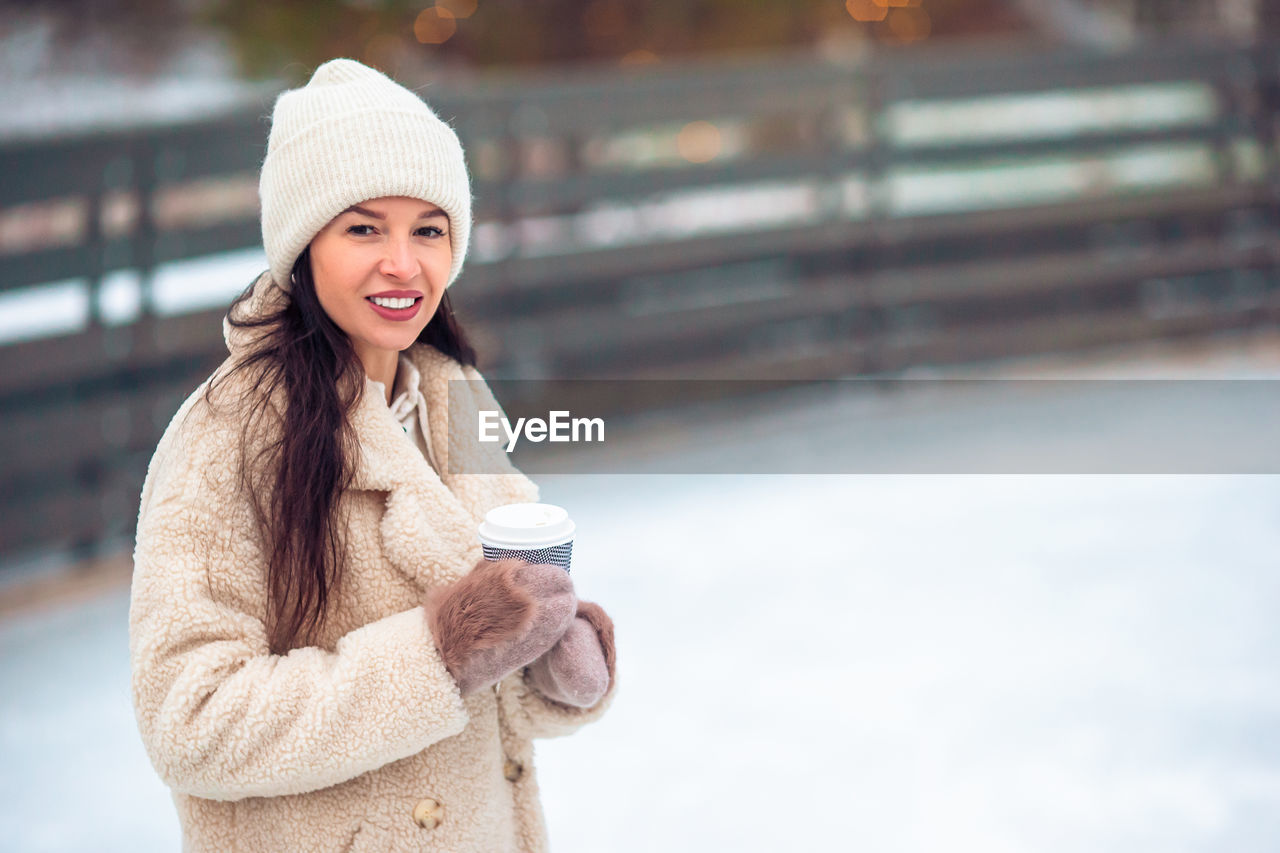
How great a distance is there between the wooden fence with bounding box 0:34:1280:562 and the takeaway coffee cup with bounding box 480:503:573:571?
2.14m

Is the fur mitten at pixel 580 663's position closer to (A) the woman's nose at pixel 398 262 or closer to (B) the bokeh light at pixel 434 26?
(A) the woman's nose at pixel 398 262

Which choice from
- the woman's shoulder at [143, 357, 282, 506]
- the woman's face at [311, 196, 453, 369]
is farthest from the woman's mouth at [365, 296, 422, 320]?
the woman's shoulder at [143, 357, 282, 506]

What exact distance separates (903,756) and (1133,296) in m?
3.33

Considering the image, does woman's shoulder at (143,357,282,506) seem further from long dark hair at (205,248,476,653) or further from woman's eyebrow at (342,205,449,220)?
woman's eyebrow at (342,205,449,220)

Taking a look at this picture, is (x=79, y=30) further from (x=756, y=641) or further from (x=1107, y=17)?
(x=1107, y=17)

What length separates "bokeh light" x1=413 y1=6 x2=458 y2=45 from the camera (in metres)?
5.53

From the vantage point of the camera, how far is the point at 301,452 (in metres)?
0.94

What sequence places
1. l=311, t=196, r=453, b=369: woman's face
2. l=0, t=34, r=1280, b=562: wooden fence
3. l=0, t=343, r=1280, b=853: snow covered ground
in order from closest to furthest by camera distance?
1. l=311, t=196, r=453, b=369: woman's face
2. l=0, t=343, r=1280, b=853: snow covered ground
3. l=0, t=34, r=1280, b=562: wooden fence

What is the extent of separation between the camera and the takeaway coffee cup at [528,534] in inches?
37.1

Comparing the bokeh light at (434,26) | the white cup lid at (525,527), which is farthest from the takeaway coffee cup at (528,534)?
the bokeh light at (434,26)

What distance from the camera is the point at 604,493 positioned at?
3.38 m

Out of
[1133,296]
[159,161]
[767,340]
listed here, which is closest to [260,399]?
[159,161]

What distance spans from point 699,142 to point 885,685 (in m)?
2.40

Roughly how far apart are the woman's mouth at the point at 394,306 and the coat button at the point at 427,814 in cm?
43
